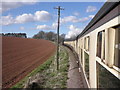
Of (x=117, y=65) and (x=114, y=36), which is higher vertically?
(x=114, y=36)

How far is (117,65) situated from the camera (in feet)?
5.96

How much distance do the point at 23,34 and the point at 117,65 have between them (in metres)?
44.0

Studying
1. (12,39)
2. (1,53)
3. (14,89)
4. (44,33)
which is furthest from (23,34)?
(44,33)

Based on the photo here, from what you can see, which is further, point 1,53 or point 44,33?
point 44,33

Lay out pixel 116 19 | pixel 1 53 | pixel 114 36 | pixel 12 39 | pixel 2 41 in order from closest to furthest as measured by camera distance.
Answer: pixel 116 19
pixel 114 36
pixel 1 53
pixel 2 41
pixel 12 39

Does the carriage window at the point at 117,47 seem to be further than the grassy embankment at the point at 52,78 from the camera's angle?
No

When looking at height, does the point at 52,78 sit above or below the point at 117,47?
below

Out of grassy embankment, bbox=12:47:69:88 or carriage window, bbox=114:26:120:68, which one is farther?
grassy embankment, bbox=12:47:69:88

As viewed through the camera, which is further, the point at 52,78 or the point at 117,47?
the point at 52,78

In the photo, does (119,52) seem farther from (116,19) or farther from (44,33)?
(44,33)

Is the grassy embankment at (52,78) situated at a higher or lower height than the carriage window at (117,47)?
lower

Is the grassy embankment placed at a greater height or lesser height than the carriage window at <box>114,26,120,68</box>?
lesser

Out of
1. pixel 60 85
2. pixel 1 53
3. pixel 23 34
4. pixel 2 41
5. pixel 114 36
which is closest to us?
pixel 114 36

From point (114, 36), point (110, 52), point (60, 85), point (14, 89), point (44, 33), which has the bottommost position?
point (14, 89)
